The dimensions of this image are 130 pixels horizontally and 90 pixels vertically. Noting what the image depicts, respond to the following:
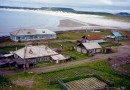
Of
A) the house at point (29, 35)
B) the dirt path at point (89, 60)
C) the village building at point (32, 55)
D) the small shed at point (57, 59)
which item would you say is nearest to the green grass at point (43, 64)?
the village building at point (32, 55)

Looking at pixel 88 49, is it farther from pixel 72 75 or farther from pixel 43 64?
pixel 72 75

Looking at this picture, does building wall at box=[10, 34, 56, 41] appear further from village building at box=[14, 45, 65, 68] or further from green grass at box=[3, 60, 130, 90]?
green grass at box=[3, 60, 130, 90]

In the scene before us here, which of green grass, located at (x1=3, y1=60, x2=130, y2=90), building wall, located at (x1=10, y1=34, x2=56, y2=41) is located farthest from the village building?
building wall, located at (x1=10, y1=34, x2=56, y2=41)

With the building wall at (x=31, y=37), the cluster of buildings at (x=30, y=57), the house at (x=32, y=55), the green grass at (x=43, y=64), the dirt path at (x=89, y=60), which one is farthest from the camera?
the building wall at (x=31, y=37)

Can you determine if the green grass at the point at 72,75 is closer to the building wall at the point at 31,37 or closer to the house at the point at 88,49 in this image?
the house at the point at 88,49

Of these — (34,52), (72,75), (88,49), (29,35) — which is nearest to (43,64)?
(34,52)

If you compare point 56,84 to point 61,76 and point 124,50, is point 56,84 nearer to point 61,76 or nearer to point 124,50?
point 61,76

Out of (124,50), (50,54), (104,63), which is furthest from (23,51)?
(124,50)
